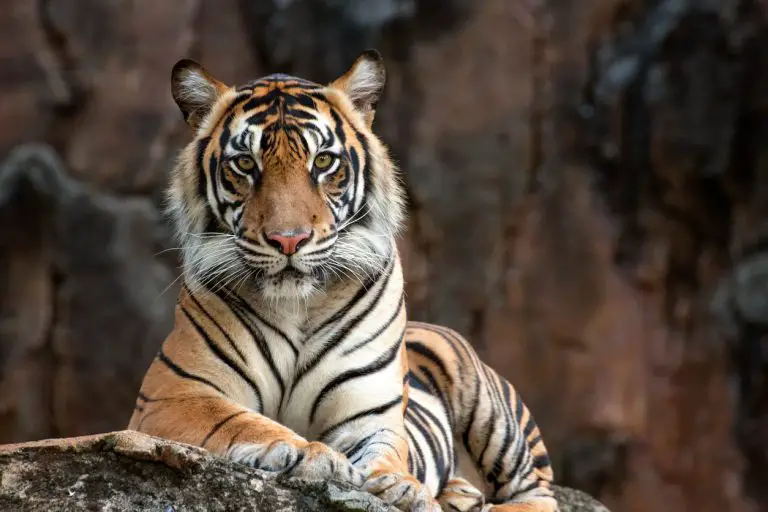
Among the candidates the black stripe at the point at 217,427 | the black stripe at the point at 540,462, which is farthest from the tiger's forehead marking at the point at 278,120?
the black stripe at the point at 540,462

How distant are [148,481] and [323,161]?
1.07m

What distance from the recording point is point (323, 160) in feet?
10.9

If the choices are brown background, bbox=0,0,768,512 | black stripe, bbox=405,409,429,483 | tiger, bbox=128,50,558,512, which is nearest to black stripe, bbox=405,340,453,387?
black stripe, bbox=405,409,429,483

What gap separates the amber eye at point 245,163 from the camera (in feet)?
10.7

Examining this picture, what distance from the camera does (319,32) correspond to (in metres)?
7.43

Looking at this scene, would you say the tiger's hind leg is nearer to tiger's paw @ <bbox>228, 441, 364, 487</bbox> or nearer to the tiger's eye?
the tiger's eye

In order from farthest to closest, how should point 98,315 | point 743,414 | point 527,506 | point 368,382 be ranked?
point 98,315
point 743,414
point 527,506
point 368,382

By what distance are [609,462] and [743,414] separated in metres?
0.85

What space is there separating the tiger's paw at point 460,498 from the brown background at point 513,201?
3367 mm

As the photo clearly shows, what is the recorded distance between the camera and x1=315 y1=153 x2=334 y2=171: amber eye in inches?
130

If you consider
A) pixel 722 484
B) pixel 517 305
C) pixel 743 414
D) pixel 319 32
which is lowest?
pixel 722 484

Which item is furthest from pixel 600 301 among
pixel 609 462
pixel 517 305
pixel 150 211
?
pixel 150 211

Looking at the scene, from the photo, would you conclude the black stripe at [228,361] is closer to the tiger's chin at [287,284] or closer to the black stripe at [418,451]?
the tiger's chin at [287,284]

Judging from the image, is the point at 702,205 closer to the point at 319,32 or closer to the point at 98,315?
the point at 319,32
